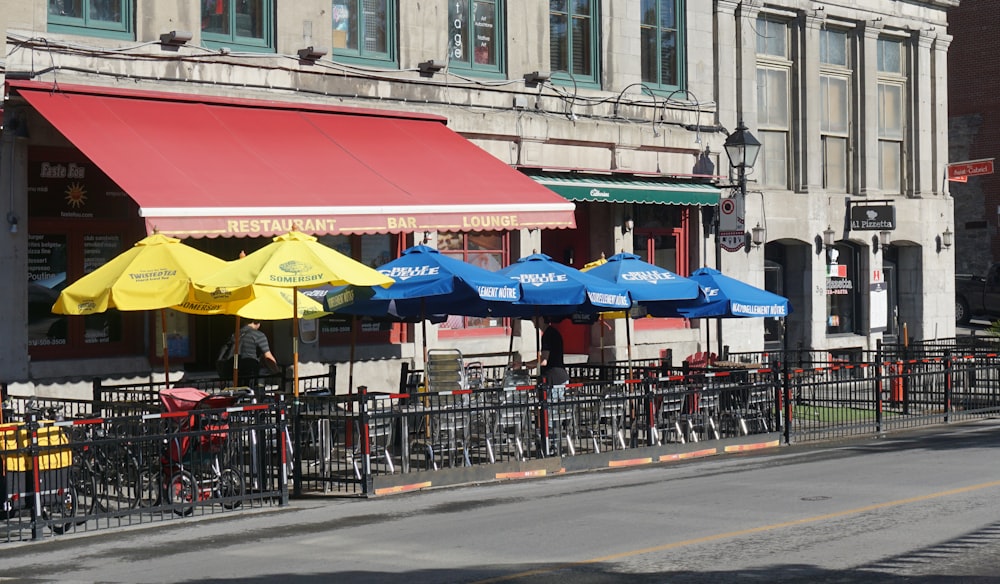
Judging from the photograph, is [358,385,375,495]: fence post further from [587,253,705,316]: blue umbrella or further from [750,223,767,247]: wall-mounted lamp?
[750,223,767,247]: wall-mounted lamp

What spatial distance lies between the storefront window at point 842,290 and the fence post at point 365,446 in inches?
713

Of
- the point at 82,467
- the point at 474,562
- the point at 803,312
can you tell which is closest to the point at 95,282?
the point at 82,467

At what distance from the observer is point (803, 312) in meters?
30.3

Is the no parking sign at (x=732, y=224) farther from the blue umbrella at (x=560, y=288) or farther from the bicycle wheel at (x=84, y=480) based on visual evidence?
the bicycle wheel at (x=84, y=480)

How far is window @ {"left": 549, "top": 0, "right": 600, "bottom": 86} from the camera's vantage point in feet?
82.6

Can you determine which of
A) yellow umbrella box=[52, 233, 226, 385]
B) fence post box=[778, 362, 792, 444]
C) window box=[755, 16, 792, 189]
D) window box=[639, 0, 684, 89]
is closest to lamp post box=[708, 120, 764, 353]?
window box=[639, 0, 684, 89]

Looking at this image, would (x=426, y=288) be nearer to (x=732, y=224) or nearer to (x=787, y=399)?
(x=787, y=399)

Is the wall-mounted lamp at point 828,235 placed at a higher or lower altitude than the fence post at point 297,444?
higher

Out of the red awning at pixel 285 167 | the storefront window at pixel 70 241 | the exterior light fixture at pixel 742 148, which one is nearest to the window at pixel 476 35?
the red awning at pixel 285 167

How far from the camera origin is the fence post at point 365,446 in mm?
14641

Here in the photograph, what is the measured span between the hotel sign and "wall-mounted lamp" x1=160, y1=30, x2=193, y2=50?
16.5 metres

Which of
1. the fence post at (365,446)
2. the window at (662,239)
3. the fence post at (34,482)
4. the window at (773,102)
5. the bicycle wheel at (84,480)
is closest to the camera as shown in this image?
the fence post at (34,482)

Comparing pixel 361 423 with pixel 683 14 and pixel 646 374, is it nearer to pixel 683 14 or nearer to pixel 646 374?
pixel 646 374

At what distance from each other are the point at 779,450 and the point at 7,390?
10155 mm
